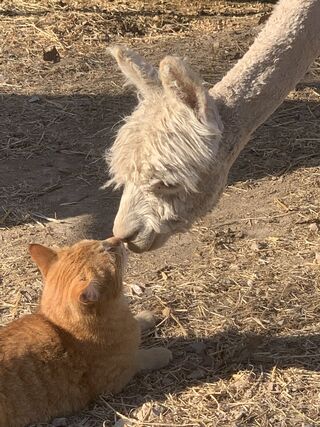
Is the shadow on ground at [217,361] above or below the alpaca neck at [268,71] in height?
below

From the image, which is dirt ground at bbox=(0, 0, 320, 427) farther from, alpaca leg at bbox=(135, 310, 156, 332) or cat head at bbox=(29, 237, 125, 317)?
cat head at bbox=(29, 237, 125, 317)

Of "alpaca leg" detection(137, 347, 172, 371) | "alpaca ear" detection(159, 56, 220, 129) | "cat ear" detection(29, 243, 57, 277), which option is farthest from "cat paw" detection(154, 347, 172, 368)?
"alpaca ear" detection(159, 56, 220, 129)

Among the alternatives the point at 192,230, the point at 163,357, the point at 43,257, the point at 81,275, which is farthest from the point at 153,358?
the point at 192,230

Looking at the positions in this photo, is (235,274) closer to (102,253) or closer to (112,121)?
(102,253)

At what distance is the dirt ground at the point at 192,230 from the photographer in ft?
14.2

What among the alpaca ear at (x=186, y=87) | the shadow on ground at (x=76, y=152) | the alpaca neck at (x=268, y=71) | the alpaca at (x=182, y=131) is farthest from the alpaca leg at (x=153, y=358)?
the shadow on ground at (x=76, y=152)

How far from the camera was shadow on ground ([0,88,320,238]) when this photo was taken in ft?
20.8

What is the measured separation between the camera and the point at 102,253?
14.2 feet

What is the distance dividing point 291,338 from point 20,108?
4010 millimetres

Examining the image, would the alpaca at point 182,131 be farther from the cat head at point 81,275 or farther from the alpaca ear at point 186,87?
the cat head at point 81,275

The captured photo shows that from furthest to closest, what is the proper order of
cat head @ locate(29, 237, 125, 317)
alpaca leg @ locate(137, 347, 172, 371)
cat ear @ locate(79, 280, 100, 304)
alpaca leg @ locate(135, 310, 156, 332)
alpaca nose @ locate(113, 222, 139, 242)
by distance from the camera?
alpaca leg @ locate(135, 310, 156, 332), alpaca leg @ locate(137, 347, 172, 371), alpaca nose @ locate(113, 222, 139, 242), cat head @ locate(29, 237, 125, 317), cat ear @ locate(79, 280, 100, 304)

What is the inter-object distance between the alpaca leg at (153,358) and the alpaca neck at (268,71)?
1.07 m

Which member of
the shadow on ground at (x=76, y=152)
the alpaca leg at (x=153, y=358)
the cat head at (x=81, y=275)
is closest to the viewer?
the cat head at (x=81, y=275)

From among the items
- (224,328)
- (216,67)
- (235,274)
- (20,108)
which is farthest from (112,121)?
(224,328)
